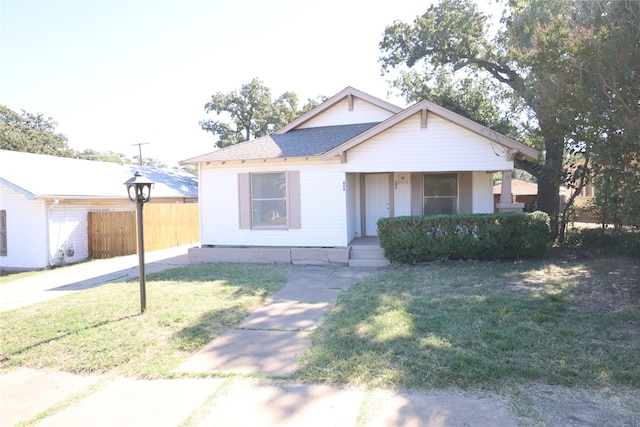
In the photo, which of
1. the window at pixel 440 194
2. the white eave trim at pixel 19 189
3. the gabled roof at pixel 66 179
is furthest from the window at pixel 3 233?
the window at pixel 440 194

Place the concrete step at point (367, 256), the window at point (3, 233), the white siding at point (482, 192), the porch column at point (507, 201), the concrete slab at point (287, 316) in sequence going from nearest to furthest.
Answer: the concrete slab at point (287, 316), the porch column at point (507, 201), the concrete step at point (367, 256), the white siding at point (482, 192), the window at point (3, 233)

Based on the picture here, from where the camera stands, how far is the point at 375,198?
12.7 metres

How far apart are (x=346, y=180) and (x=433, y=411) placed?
27.2 ft

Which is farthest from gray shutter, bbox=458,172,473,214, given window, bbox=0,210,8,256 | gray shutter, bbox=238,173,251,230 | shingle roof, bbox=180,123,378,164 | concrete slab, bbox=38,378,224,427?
window, bbox=0,210,8,256

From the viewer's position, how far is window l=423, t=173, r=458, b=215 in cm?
1173

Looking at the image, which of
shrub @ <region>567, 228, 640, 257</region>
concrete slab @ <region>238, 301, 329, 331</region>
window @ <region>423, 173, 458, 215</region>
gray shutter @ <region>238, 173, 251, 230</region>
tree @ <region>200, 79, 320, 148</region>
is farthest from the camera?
tree @ <region>200, 79, 320, 148</region>

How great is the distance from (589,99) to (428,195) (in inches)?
262

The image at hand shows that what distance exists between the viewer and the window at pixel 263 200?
1134cm

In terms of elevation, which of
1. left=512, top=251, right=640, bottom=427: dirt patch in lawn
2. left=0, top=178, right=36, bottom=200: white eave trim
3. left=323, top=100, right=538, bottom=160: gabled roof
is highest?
left=323, top=100, right=538, bottom=160: gabled roof

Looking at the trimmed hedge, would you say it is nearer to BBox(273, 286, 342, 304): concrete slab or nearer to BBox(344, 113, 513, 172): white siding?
BBox(344, 113, 513, 172): white siding

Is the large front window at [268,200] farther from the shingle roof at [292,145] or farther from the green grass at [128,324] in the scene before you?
the green grass at [128,324]

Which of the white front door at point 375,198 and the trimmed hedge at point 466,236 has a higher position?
the white front door at point 375,198

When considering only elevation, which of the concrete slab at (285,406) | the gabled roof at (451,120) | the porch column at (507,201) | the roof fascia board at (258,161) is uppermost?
the gabled roof at (451,120)

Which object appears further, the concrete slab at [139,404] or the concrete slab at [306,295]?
the concrete slab at [306,295]
